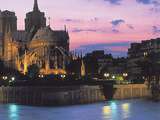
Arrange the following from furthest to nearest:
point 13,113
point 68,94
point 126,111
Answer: point 68,94 → point 13,113 → point 126,111

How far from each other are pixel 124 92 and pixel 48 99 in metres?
26.3

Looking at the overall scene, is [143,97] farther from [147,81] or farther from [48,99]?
[48,99]

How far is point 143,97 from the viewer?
15512 cm

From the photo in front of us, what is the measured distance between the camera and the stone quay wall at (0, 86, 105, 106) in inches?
5007

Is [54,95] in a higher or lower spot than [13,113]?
higher

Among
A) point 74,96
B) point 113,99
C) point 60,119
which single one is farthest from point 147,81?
point 60,119

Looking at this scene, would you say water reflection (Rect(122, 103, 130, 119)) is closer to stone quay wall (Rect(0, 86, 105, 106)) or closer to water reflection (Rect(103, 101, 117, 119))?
water reflection (Rect(103, 101, 117, 119))

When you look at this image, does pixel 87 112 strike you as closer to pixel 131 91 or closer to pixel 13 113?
pixel 13 113

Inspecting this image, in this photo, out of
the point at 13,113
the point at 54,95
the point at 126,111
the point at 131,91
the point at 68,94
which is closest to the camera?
the point at 126,111

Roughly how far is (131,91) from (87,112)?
44.0 metres

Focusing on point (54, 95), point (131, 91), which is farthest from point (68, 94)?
point (131, 91)

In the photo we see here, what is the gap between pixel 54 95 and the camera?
126562 millimetres

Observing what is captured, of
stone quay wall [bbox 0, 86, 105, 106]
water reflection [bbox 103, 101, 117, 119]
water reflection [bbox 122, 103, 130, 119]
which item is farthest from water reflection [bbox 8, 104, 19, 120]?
water reflection [bbox 122, 103, 130, 119]

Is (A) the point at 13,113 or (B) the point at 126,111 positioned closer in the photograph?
(B) the point at 126,111
